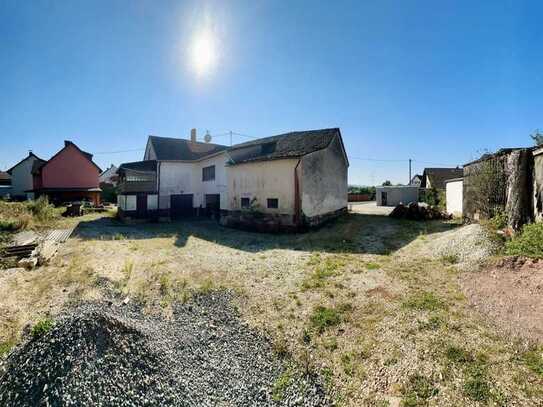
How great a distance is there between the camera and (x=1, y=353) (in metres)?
5.22

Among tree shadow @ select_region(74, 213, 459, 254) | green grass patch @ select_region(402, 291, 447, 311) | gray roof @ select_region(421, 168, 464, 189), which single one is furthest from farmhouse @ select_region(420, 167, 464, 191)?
green grass patch @ select_region(402, 291, 447, 311)

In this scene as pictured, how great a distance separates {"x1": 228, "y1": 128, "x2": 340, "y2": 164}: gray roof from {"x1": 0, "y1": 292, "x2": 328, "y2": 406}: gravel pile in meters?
12.9

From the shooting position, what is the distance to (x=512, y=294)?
245 inches

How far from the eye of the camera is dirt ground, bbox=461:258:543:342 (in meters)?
5.20

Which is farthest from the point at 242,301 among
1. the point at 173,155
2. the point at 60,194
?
the point at 60,194

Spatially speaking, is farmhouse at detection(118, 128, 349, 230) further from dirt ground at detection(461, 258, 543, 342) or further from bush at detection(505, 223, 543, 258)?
dirt ground at detection(461, 258, 543, 342)

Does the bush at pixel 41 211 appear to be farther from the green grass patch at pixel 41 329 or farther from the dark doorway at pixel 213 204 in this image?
the green grass patch at pixel 41 329

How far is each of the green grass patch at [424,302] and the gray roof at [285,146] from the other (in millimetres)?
11343

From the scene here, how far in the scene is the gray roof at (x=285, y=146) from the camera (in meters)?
18.0

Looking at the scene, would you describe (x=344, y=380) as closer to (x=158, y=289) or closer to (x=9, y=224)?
(x=158, y=289)

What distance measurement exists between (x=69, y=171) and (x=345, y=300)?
38.8 m

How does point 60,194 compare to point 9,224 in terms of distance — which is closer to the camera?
point 9,224

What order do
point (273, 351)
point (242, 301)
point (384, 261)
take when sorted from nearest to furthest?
point (273, 351)
point (242, 301)
point (384, 261)

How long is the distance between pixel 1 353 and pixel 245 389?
4946mm
